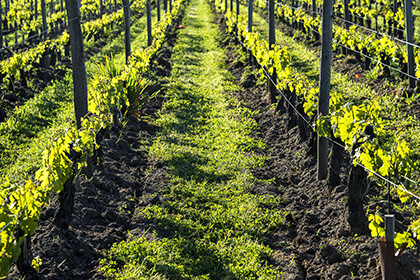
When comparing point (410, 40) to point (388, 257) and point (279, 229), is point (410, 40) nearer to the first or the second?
point (279, 229)

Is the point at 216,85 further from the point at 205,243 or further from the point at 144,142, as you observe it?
the point at 205,243

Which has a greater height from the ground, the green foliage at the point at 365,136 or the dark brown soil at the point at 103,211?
the green foliage at the point at 365,136

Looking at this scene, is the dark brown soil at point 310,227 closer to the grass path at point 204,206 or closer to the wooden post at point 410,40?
the grass path at point 204,206

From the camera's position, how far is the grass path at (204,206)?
5449 mm

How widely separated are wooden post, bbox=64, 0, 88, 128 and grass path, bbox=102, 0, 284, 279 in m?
1.65

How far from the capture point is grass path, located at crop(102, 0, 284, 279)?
5449 mm

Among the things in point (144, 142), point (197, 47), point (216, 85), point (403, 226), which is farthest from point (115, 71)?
point (197, 47)

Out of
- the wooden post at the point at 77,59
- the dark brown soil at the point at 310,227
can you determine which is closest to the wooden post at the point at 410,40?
the dark brown soil at the point at 310,227

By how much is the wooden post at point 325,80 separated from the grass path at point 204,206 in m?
0.90

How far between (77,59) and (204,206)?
2.72 metres

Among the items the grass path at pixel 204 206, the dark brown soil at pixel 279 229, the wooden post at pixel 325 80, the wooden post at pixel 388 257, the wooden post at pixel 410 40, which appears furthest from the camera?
the wooden post at pixel 410 40

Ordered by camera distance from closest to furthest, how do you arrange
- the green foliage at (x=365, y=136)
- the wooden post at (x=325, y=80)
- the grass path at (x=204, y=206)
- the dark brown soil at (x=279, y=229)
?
the green foliage at (x=365, y=136) → the dark brown soil at (x=279, y=229) → the grass path at (x=204, y=206) → the wooden post at (x=325, y=80)

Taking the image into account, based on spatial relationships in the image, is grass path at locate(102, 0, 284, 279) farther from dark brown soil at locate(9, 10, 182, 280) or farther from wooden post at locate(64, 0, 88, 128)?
wooden post at locate(64, 0, 88, 128)

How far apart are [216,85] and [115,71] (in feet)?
11.9
